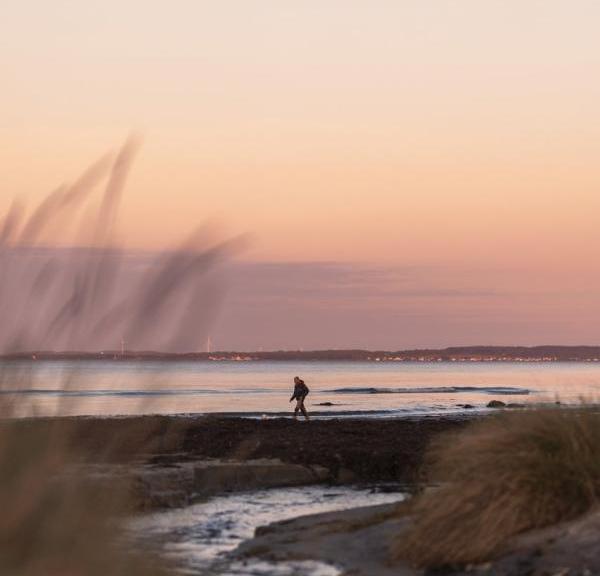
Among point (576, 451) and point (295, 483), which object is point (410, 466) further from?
point (576, 451)

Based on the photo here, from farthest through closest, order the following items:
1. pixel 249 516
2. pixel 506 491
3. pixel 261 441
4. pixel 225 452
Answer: pixel 225 452
pixel 261 441
pixel 249 516
pixel 506 491

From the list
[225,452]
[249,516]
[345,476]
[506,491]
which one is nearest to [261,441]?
[345,476]

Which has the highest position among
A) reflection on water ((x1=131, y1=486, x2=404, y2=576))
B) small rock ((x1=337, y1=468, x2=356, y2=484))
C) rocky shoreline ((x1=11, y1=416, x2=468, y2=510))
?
rocky shoreline ((x1=11, y1=416, x2=468, y2=510))

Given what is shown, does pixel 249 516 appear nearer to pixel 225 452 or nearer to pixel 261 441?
pixel 261 441

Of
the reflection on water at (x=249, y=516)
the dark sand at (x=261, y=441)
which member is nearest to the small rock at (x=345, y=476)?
the dark sand at (x=261, y=441)

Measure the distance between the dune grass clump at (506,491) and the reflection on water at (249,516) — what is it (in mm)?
1046

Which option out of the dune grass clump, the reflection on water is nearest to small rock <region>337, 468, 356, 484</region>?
the reflection on water

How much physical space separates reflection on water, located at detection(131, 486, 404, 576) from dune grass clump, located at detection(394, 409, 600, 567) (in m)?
1.05

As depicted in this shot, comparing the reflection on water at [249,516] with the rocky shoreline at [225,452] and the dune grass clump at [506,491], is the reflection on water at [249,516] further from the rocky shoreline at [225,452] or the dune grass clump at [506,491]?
the dune grass clump at [506,491]

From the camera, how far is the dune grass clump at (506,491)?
33.3 ft

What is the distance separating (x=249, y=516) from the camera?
1475 cm

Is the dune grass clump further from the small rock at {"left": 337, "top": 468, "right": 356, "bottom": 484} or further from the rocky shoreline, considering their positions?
the small rock at {"left": 337, "top": 468, "right": 356, "bottom": 484}

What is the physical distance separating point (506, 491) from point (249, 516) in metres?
5.18

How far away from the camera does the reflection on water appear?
10633mm
